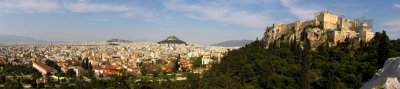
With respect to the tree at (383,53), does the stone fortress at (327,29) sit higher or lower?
higher

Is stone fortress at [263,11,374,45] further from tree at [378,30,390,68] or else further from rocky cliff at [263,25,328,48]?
tree at [378,30,390,68]

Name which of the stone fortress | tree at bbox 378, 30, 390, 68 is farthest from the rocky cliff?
tree at bbox 378, 30, 390, 68

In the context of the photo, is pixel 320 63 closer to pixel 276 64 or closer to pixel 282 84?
pixel 276 64

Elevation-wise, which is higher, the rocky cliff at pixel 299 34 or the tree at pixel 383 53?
the rocky cliff at pixel 299 34

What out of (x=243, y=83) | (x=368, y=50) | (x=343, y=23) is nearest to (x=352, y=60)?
(x=368, y=50)

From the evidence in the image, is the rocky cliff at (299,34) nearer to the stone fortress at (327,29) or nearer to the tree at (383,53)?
the stone fortress at (327,29)

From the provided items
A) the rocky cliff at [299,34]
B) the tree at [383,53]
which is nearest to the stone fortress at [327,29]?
the rocky cliff at [299,34]

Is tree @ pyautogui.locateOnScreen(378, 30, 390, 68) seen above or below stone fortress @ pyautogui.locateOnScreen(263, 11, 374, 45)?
below

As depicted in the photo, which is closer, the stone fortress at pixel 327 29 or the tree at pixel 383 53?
the tree at pixel 383 53

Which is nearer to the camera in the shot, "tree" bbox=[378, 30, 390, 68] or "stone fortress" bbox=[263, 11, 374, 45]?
"tree" bbox=[378, 30, 390, 68]

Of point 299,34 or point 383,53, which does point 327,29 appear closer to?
point 299,34
